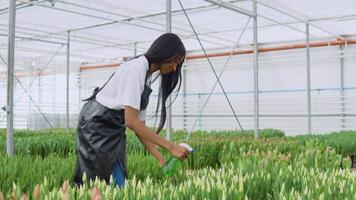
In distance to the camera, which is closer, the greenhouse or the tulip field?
the tulip field

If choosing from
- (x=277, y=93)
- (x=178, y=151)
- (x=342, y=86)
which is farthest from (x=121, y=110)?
(x=277, y=93)

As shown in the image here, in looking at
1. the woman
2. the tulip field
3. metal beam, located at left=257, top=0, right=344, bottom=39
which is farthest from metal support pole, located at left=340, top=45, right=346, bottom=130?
the woman

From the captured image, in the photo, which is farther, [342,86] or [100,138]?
[342,86]

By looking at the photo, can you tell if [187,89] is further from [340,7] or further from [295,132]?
[340,7]

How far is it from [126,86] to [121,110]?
186 millimetres

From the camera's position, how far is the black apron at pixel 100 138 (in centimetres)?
211

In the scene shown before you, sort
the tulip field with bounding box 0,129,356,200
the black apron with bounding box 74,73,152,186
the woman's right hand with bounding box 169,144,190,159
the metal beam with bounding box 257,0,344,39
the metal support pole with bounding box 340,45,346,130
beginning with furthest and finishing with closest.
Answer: the metal support pole with bounding box 340,45,346,130, the metal beam with bounding box 257,0,344,39, the black apron with bounding box 74,73,152,186, the woman's right hand with bounding box 169,144,190,159, the tulip field with bounding box 0,129,356,200

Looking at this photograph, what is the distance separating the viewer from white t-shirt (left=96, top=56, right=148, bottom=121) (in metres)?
1.96

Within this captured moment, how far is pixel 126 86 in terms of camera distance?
6.53 ft

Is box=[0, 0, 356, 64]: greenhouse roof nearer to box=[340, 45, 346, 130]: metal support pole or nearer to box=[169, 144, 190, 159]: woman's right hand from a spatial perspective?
box=[340, 45, 346, 130]: metal support pole

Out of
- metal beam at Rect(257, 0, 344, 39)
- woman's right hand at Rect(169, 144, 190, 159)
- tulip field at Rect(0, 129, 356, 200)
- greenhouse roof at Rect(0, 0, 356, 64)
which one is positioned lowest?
tulip field at Rect(0, 129, 356, 200)

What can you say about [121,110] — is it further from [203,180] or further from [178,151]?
[203,180]

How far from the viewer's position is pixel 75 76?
1609 centimetres

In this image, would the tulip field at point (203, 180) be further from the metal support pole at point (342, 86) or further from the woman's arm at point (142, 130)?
the metal support pole at point (342, 86)
